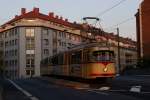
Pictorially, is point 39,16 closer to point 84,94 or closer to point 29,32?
point 29,32

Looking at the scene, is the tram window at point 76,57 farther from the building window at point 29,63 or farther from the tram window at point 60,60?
the building window at point 29,63

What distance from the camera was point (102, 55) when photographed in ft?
110

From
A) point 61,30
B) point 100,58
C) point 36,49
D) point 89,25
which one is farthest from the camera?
point 61,30

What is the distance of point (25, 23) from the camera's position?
125062 millimetres

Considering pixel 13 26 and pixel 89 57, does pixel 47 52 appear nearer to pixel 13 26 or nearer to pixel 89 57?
pixel 13 26

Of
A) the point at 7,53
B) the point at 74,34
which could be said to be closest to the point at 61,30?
the point at 74,34

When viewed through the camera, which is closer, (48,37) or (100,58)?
(100,58)

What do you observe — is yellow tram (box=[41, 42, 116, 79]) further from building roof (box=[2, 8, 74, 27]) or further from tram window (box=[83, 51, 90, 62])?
building roof (box=[2, 8, 74, 27])

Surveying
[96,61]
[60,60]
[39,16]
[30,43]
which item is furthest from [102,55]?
[39,16]

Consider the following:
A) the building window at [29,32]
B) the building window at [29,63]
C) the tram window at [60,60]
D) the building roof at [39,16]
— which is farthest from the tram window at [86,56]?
the building roof at [39,16]

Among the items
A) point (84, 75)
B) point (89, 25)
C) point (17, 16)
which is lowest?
point (84, 75)

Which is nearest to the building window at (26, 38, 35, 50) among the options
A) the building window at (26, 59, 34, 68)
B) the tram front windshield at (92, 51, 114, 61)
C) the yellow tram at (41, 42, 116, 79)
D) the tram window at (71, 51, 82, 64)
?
the building window at (26, 59, 34, 68)

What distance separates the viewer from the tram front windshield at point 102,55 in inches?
1308

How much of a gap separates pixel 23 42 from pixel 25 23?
17.6 ft
